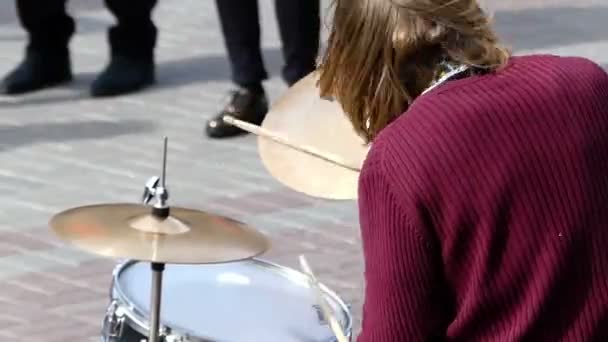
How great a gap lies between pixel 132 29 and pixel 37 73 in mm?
464

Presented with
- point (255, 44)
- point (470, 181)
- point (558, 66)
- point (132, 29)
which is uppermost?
point (558, 66)

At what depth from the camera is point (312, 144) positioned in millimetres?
2051

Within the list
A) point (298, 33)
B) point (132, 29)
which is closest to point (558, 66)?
point (298, 33)

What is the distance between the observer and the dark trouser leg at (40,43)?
578 centimetres

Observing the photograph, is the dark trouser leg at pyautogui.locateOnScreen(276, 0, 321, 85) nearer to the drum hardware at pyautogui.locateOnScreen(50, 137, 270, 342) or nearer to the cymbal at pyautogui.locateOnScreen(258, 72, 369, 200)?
the drum hardware at pyautogui.locateOnScreen(50, 137, 270, 342)

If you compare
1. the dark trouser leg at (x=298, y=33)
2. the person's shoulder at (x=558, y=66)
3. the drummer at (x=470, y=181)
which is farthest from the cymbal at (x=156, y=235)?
the dark trouser leg at (x=298, y=33)

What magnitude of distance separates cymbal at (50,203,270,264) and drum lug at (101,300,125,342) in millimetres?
214

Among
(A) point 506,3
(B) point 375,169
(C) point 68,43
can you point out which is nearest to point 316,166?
(B) point 375,169

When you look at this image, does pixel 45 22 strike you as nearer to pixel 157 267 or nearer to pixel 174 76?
pixel 174 76

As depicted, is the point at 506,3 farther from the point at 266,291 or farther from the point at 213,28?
the point at 266,291

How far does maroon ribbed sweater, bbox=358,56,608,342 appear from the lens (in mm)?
1715

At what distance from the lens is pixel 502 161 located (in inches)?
68.1

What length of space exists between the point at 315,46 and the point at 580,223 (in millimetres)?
3473

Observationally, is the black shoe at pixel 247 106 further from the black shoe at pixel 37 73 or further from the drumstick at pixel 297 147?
the drumstick at pixel 297 147
